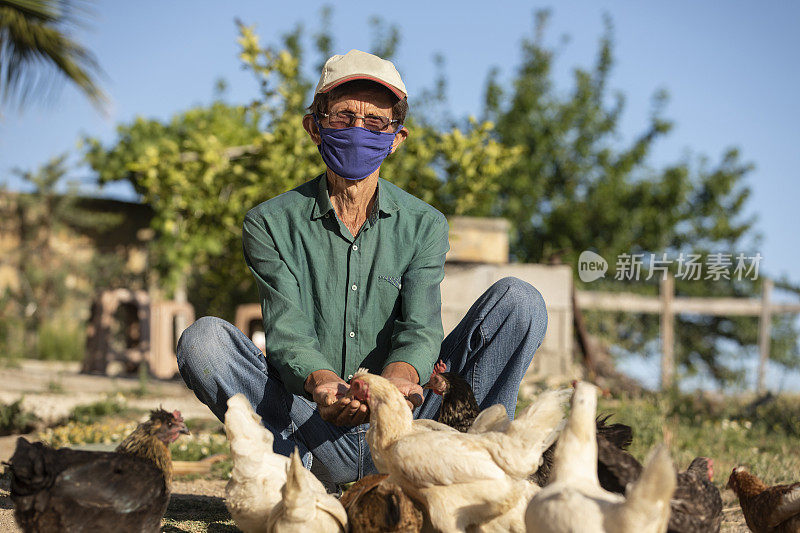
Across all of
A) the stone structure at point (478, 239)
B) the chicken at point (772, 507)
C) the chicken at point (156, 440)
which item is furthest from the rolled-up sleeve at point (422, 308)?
the stone structure at point (478, 239)

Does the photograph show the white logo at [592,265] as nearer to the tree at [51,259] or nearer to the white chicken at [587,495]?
the tree at [51,259]

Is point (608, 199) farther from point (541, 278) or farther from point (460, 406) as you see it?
point (460, 406)

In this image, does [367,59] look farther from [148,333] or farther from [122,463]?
[148,333]

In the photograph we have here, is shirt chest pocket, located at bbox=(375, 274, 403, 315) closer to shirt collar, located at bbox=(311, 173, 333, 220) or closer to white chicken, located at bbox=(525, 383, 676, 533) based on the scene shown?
shirt collar, located at bbox=(311, 173, 333, 220)

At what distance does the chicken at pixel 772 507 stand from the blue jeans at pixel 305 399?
3.78 feet

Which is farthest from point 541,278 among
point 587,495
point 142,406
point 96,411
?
point 587,495

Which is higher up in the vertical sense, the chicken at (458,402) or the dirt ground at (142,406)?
the chicken at (458,402)

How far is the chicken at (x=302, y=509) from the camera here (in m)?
2.36

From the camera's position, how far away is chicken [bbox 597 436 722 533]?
2549 millimetres

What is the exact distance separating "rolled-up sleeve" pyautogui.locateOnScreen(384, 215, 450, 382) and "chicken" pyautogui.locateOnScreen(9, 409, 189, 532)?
1.04 m

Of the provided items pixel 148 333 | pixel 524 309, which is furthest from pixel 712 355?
pixel 524 309

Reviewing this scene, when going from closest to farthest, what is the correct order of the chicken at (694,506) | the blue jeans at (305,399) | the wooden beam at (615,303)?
1. the chicken at (694,506)
2. the blue jeans at (305,399)
3. the wooden beam at (615,303)

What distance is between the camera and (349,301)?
3.29 metres

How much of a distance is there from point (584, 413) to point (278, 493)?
1077 millimetres
